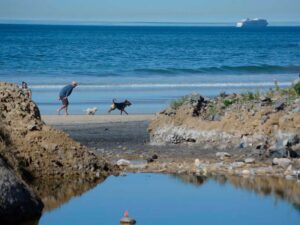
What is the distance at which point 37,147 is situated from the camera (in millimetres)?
18734

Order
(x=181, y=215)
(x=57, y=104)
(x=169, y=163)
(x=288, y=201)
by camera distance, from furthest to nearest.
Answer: (x=57, y=104), (x=169, y=163), (x=288, y=201), (x=181, y=215)

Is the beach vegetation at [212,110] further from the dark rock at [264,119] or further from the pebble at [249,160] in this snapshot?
the pebble at [249,160]

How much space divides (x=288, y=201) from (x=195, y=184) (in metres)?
2.28

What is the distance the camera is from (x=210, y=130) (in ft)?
76.0

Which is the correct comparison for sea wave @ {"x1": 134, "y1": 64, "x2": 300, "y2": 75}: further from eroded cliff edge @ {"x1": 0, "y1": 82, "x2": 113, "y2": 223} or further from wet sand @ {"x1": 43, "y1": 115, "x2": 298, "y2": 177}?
eroded cliff edge @ {"x1": 0, "y1": 82, "x2": 113, "y2": 223}

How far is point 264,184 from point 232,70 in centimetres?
4413

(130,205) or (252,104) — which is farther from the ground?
(252,104)

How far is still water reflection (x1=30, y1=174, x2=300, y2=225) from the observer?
50.3ft

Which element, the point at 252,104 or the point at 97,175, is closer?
the point at 97,175

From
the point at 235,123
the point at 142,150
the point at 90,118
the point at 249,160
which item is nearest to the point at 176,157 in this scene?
the point at 142,150

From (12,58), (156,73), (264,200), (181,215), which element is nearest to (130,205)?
(181,215)

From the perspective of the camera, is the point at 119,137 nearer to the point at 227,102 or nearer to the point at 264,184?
the point at 227,102

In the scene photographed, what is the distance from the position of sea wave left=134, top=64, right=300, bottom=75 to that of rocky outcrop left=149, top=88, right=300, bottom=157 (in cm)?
3348

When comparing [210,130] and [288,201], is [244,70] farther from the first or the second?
[288,201]
